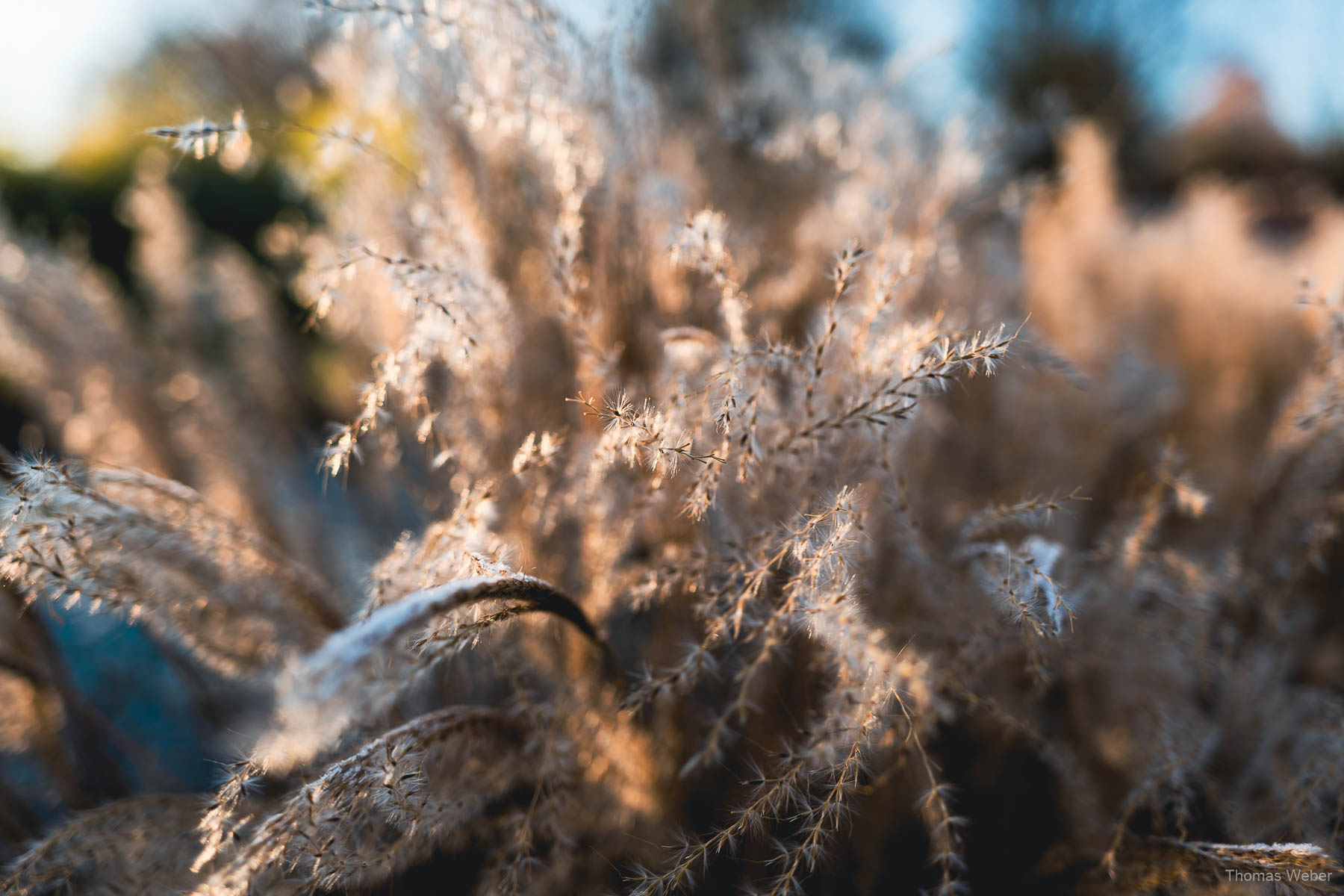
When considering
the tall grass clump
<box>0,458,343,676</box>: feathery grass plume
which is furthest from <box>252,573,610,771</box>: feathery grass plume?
<box>0,458,343,676</box>: feathery grass plume

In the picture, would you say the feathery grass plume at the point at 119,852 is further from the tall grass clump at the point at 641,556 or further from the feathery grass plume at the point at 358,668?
the feathery grass plume at the point at 358,668

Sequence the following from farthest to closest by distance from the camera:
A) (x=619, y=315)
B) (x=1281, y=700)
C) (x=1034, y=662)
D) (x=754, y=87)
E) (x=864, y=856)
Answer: (x=754, y=87)
(x=619, y=315)
(x=1281, y=700)
(x=864, y=856)
(x=1034, y=662)

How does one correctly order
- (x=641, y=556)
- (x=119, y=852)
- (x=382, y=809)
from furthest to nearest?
1. (x=641, y=556)
2. (x=119, y=852)
3. (x=382, y=809)

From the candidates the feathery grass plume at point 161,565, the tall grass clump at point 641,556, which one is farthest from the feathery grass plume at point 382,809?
the feathery grass plume at point 161,565

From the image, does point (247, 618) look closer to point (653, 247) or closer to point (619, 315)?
point (619, 315)

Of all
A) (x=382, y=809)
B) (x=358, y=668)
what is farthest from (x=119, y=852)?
(x=358, y=668)

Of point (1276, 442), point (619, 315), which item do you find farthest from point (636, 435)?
point (1276, 442)

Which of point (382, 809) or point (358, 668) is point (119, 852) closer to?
point (382, 809)

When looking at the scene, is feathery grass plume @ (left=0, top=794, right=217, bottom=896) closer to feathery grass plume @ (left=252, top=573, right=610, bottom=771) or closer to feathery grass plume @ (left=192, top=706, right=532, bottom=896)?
feathery grass plume @ (left=192, top=706, right=532, bottom=896)
